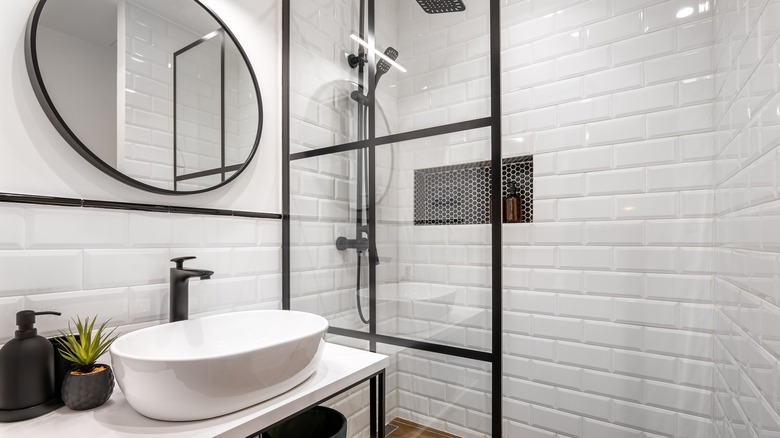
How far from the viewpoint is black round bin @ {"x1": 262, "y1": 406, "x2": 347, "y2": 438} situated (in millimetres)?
1185

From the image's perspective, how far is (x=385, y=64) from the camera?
1.42m

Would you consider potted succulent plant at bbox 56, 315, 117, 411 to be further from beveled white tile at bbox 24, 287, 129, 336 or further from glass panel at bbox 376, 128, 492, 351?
glass panel at bbox 376, 128, 492, 351

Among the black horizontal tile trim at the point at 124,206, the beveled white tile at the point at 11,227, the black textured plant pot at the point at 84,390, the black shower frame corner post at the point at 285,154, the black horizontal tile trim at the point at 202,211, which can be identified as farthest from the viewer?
the black shower frame corner post at the point at 285,154

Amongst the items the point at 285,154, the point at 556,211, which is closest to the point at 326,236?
the point at 285,154

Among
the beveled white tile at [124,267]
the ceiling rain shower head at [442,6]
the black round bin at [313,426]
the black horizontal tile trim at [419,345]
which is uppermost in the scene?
the ceiling rain shower head at [442,6]

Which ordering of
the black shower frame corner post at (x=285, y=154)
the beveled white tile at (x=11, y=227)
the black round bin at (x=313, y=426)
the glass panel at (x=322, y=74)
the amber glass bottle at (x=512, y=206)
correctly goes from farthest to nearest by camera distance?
the amber glass bottle at (x=512, y=206) → the black shower frame corner post at (x=285, y=154) → the glass panel at (x=322, y=74) → the black round bin at (x=313, y=426) → the beveled white tile at (x=11, y=227)

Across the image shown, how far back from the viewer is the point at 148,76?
1.23 metres

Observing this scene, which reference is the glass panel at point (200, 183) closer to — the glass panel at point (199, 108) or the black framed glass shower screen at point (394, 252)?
the glass panel at point (199, 108)

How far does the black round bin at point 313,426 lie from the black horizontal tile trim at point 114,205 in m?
0.80

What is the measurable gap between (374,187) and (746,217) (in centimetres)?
109

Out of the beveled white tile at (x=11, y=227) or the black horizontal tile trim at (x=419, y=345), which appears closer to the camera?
the beveled white tile at (x=11, y=227)

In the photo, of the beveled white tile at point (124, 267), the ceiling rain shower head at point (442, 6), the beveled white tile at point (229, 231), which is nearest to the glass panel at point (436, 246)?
the ceiling rain shower head at point (442, 6)

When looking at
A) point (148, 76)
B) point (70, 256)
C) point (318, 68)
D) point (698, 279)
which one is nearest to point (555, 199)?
point (698, 279)

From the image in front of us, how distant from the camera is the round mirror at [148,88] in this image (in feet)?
3.37
